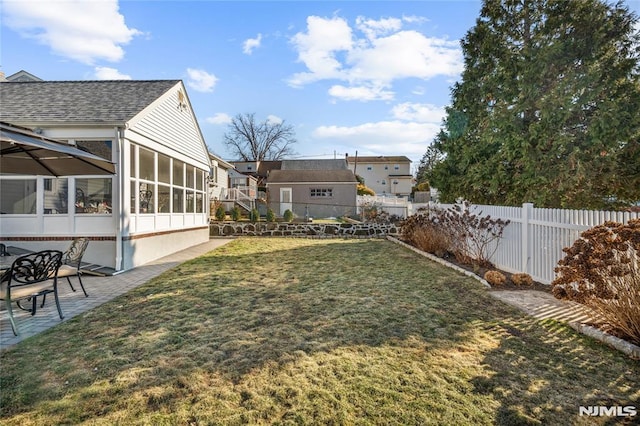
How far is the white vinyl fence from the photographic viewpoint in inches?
187

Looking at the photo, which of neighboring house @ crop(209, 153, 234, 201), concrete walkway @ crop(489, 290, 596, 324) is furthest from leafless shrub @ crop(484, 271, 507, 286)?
neighboring house @ crop(209, 153, 234, 201)

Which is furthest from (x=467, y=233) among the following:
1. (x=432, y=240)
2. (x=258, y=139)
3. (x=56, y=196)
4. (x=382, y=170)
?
(x=258, y=139)

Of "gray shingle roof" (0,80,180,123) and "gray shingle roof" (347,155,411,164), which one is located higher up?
"gray shingle roof" (347,155,411,164)

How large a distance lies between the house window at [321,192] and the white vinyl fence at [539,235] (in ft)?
60.6

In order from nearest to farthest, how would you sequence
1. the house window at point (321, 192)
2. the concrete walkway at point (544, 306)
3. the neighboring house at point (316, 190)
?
1. the concrete walkway at point (544, 306)
2. the neighboring house at point (316, 190)
3. the house window at point (321, 192)

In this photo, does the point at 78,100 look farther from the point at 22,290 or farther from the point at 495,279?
the point at 495,279

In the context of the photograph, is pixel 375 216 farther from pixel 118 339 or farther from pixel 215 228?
pixel 118 339

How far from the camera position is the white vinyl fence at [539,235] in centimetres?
476

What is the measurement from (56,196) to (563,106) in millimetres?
11905

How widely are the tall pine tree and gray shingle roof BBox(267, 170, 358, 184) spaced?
55.2 feet

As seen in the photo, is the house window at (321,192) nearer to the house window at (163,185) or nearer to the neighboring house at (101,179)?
the house window at (163,185)

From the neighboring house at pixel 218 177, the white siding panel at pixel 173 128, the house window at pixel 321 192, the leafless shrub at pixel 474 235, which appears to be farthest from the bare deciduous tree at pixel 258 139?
the leafless shrub at pixel 474 235

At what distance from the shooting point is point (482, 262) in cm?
730

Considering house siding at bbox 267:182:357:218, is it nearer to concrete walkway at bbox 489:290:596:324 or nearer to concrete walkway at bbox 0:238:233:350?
concrete walkway at bbox 0:238:233:350
